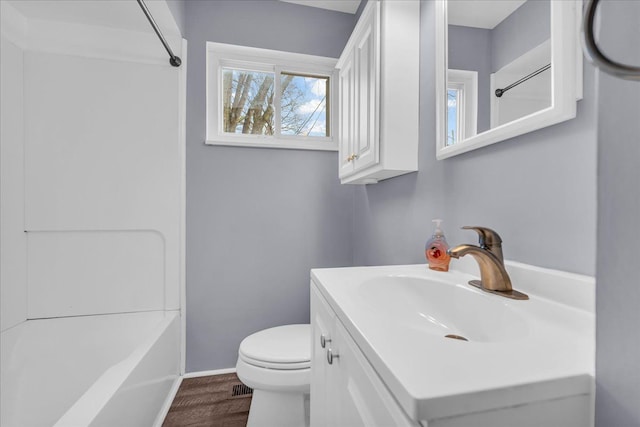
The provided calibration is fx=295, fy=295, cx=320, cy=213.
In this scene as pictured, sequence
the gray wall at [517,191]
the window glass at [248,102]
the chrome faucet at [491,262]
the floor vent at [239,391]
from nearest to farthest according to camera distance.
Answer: the gray wall at [517,191], the chrome faucet at [491,262], the floor vent at [239,391], the window glass at [248,102]

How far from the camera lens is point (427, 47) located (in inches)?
45.2

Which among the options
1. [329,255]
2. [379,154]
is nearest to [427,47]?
[379,154]

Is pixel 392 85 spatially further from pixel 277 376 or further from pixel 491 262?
pixel 277 376

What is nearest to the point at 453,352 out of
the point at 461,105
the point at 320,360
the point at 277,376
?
the point at 320,360

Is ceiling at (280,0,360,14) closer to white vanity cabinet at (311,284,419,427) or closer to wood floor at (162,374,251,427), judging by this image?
white vanity cabinet at (311,284,419,427)

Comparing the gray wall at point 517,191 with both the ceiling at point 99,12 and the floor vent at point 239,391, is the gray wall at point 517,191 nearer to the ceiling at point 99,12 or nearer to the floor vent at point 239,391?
the floor vent at point 239,391

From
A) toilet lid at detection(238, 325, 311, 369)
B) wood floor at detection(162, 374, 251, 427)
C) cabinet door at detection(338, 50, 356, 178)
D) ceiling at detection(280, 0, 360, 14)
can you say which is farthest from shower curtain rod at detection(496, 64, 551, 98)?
wood floor at detection(162, 374, 251, 427)

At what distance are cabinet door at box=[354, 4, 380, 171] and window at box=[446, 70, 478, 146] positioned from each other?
28 centimetres

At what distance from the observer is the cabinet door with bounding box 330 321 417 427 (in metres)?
0.41

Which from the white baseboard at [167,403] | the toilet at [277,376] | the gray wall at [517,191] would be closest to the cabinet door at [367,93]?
the gray wall at [517,191]

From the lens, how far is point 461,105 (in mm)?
975

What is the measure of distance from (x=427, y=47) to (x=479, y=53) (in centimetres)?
29

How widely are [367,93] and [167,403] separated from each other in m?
1.84

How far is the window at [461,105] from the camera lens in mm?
924
